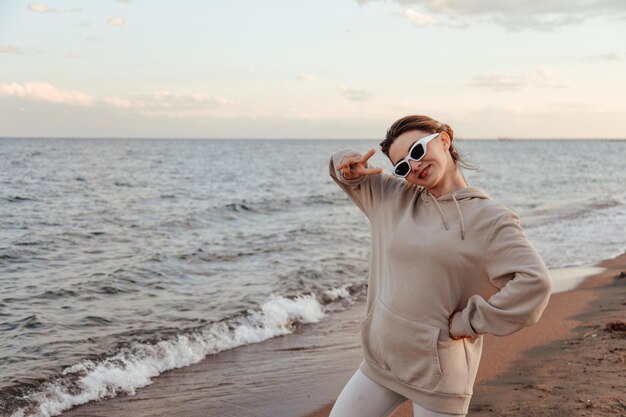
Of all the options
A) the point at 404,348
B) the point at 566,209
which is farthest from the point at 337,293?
the point at 566,209

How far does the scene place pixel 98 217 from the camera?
2028 cm

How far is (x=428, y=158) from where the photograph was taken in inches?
102

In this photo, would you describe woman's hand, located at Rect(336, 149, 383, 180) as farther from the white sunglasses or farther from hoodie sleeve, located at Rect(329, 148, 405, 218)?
the white sunglasses

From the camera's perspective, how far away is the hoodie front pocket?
253cm

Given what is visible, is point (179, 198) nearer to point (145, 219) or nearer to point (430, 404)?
point (145, 219)

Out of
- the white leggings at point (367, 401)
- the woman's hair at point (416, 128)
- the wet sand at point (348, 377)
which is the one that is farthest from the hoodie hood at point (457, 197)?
the wet sand at point (348, 377)

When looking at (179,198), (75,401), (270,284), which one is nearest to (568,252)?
(270,284)

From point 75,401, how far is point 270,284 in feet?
18.2

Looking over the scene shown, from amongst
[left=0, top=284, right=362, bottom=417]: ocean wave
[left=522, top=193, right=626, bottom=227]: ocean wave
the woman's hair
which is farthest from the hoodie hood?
[left=522, top=193, right=626, bottom=227]: ocean wave

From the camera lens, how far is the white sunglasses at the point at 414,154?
101 inches

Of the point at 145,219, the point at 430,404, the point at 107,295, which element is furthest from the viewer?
the point at 145,219

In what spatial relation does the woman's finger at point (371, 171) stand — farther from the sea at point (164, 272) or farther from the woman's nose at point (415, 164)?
the sea at point (164, 272)

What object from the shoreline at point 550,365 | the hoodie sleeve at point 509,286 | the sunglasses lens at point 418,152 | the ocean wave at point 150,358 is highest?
the sunglasses lens at point 418,152

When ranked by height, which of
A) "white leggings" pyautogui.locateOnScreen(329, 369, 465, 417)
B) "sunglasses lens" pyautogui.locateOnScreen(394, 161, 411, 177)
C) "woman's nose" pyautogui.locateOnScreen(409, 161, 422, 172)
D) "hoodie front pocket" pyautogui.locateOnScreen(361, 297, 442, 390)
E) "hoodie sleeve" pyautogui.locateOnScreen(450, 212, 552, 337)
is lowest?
"white leggings" pyautogui.locateOnScreen(329, 369, 465, 417)
